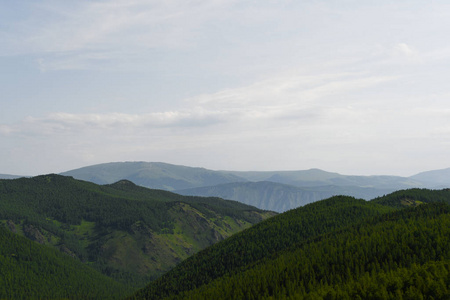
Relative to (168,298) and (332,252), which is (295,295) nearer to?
(332,252)

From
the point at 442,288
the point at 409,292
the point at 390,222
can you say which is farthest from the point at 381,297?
the point at 390,222

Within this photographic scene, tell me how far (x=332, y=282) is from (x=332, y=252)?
26839mm

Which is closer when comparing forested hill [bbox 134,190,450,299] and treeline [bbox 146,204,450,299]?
forested hill [bbox 134,190,450,299]

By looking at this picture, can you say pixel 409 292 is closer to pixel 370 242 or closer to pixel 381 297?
pixel 381 297

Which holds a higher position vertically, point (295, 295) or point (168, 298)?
point (295, 295)

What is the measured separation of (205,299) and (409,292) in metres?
88.2

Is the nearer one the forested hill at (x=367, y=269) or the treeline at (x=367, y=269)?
the forested hill at (x=367, y=269)

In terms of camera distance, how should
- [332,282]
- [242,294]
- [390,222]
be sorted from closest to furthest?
[332,282] → [242,294] → [390,222]

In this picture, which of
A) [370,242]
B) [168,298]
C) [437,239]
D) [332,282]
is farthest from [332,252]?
[168,298]

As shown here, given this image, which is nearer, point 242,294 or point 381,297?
point 381,297

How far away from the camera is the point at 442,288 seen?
304 ft

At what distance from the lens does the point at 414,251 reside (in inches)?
5295

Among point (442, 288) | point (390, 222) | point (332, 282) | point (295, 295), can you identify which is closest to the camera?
point (442, 288)

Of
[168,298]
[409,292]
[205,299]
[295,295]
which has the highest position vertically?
A: [409,292]
